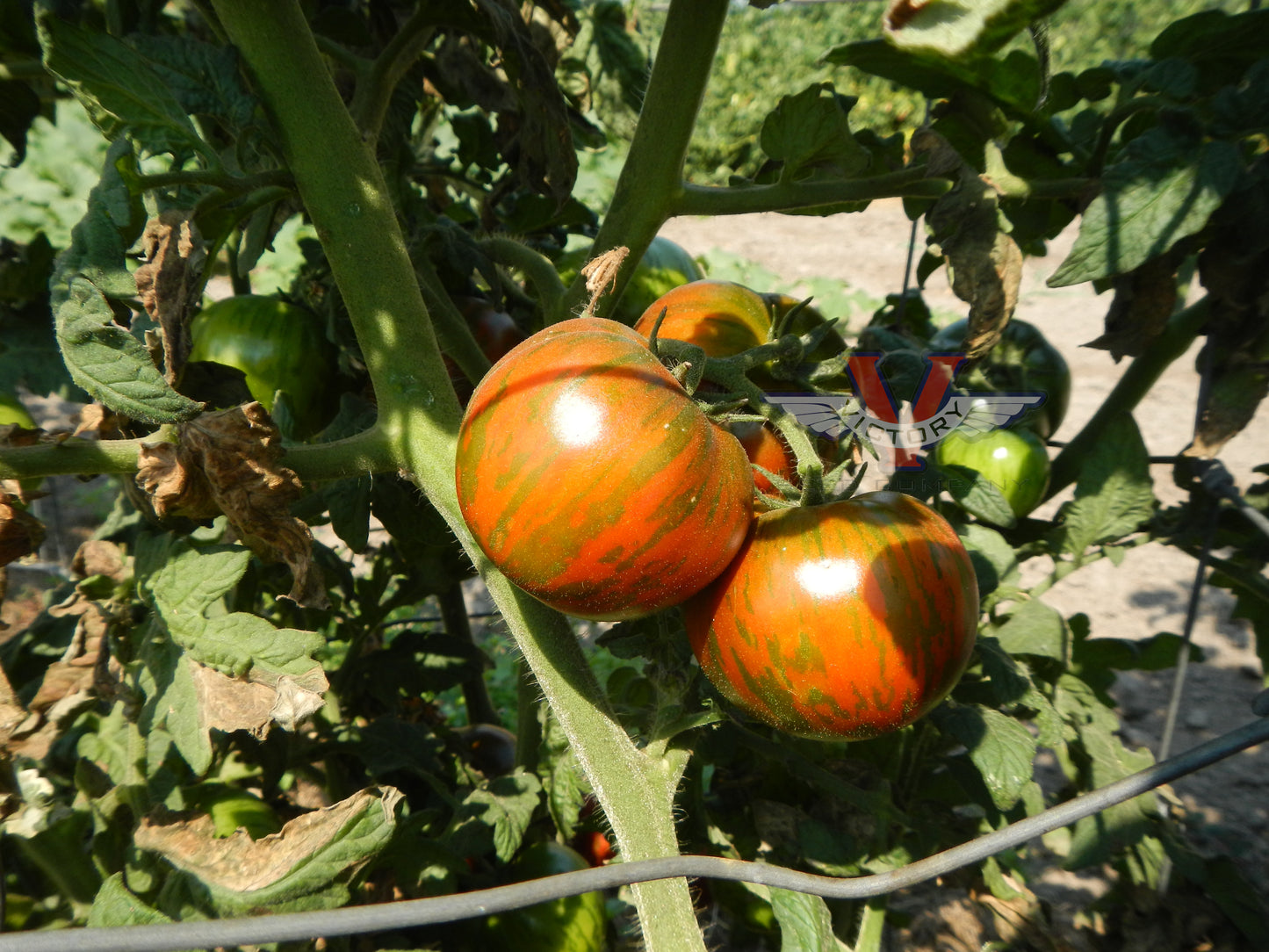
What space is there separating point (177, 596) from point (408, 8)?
3.23 ft

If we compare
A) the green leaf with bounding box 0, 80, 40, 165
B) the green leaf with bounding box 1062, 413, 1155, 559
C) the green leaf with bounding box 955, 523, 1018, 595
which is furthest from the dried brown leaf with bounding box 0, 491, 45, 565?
the green leaf with bounding box 1062, 413, 1155, 559

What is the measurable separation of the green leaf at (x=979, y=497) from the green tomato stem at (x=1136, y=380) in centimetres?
29

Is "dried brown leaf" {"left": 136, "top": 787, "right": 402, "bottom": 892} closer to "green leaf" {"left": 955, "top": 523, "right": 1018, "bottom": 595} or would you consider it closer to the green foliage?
the green foliage

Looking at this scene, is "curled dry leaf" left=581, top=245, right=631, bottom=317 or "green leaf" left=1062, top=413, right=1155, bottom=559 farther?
"green leaf" left=1062, top=413, right=1155, bottom=559

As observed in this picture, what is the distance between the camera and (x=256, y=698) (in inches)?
33.6

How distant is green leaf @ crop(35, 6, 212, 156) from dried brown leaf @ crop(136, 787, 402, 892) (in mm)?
650

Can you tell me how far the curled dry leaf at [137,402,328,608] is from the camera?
811 mm

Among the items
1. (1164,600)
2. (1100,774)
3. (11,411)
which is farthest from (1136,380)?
(1164,600)

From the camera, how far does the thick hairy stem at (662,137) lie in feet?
Result: 3.01

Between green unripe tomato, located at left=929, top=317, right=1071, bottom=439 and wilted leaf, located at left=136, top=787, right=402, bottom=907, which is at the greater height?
green unripe tomato, located at left=929, top=317, right=1071, bottom=439

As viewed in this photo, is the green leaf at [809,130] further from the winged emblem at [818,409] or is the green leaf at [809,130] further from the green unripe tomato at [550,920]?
the green unripe tomato at [550,920]

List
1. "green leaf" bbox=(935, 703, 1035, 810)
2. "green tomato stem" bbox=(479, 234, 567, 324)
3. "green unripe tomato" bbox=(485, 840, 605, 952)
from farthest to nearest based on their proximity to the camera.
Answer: "green unripe tomato" bbox=(485, 840, 605, 952) → "green tomato stem" bbox=(479, 234, 567, 324) → "green leaf" bbox=(935, 703, 1035, 810)

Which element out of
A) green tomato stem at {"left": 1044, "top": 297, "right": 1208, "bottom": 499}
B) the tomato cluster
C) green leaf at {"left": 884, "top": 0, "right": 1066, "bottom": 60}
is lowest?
the tomato cluster

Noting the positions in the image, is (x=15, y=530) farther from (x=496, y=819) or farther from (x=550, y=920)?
(x=550, y=920)
